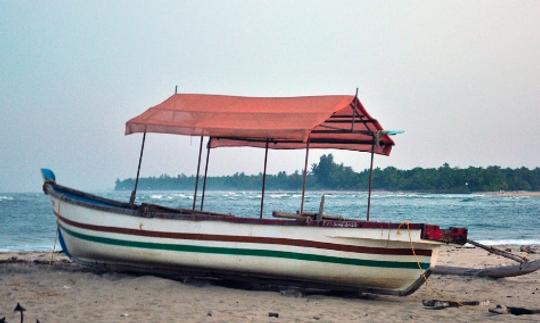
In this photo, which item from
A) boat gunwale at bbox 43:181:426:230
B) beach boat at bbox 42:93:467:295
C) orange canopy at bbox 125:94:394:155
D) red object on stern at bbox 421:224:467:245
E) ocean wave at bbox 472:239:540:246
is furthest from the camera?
ocean wave at bbox 472:239:540:246

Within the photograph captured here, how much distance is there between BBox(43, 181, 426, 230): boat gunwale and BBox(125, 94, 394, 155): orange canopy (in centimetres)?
119

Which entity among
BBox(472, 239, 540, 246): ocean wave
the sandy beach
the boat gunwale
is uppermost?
the boat gunwale

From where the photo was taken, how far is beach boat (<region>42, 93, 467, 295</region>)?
27.8ft

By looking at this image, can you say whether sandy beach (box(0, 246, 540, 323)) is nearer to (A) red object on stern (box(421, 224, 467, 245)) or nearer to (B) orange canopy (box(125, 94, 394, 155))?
(A) red object on stern (box(421, 224, 467, 245))

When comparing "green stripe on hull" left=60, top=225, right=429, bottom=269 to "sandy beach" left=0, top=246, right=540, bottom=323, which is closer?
"sandy beach" left=0, top=246, right=540, bottom=323

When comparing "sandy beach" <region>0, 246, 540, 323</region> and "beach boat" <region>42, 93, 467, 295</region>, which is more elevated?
"beach boat" <region>42, 93, 467, 295</region>

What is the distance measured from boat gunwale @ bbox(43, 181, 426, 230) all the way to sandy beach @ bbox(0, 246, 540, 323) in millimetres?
1014

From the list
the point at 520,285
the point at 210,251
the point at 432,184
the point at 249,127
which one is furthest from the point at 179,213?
the point at 432,184

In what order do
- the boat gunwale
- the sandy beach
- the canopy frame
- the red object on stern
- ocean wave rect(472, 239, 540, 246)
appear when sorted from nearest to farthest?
the sandy beach → the red object on stern → the boat gunwale → the canopy frame → ocean wave rect(472, 239, 540, 246)

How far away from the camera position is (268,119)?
9.63 m

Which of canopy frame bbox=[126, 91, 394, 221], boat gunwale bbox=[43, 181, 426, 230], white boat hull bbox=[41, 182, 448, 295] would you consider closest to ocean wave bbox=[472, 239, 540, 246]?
canopy frame bbox=[126, 91, 394, 221]

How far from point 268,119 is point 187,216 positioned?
6.19ft

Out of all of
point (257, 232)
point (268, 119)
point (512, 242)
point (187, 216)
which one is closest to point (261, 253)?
point (257, 232)

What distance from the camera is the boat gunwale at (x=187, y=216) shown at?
27.5 feet
